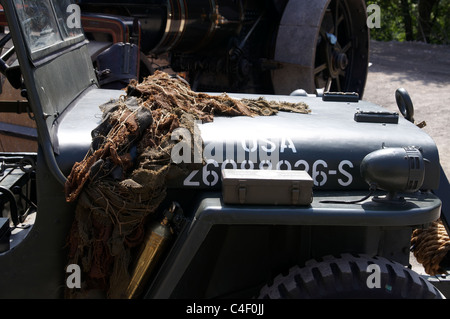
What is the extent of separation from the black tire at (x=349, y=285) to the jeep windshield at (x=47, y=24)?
129 cm

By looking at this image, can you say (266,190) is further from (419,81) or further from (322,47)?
(419,81)

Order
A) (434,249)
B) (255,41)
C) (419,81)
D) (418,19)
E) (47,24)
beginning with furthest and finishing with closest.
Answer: (418,19), (419,81), (255,41), (434,249), (47,24)

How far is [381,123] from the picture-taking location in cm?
246

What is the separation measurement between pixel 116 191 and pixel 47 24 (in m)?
0.98

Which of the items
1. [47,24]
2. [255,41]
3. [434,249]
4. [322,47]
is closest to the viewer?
[47,24]

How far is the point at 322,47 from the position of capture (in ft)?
23.4

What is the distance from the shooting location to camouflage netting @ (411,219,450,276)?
107 inches

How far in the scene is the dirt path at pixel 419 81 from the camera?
753 cm

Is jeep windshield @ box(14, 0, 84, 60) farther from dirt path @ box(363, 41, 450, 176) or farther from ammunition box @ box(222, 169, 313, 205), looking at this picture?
dirt path @ box(363, 41, 450, 176)

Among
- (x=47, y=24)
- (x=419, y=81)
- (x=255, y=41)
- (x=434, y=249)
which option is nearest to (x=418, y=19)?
(x=419, y=81)

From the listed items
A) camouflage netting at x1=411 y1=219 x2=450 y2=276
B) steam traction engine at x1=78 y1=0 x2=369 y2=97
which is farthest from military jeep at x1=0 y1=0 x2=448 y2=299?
steam traction engine at x1=78 y1=0 x2=369 y2=97

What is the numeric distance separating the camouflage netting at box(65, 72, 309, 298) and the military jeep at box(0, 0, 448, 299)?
6cm

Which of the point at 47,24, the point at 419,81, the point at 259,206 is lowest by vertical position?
the point at 419,81
